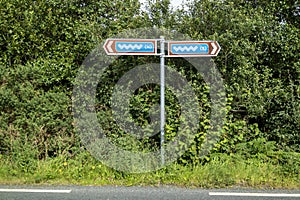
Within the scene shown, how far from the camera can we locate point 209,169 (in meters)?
5.32

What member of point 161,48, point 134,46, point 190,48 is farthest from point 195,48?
point 134,46

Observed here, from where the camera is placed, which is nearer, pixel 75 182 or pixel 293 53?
pixel 75 182

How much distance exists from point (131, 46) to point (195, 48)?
45.4 inches

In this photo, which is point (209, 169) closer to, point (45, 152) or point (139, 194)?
point (139, 194)

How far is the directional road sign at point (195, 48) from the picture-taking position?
18.7ft

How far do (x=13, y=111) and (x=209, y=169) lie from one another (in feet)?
13.2

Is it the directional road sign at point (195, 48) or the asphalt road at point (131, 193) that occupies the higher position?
the directional road sign at point (195, 48)

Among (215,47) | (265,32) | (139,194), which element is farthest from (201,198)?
(265,32)

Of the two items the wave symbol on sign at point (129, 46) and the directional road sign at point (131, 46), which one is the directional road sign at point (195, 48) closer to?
the directional road sign at point (131, 46)

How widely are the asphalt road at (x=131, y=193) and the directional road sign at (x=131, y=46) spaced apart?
93.0 inches

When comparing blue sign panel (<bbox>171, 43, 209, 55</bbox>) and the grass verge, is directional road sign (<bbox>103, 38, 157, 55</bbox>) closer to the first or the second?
blue sign panel (<bbox>171, 43, 209, 55</bbox>)

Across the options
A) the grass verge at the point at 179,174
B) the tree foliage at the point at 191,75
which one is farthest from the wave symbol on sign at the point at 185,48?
the grass verge at the point at 179,174

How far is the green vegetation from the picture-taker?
5.39 m

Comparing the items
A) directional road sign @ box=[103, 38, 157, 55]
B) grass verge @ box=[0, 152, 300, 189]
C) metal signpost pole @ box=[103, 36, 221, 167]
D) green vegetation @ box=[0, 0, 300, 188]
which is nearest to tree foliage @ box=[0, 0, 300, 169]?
green vegetation @ box=[0, 0, 300, 188]
